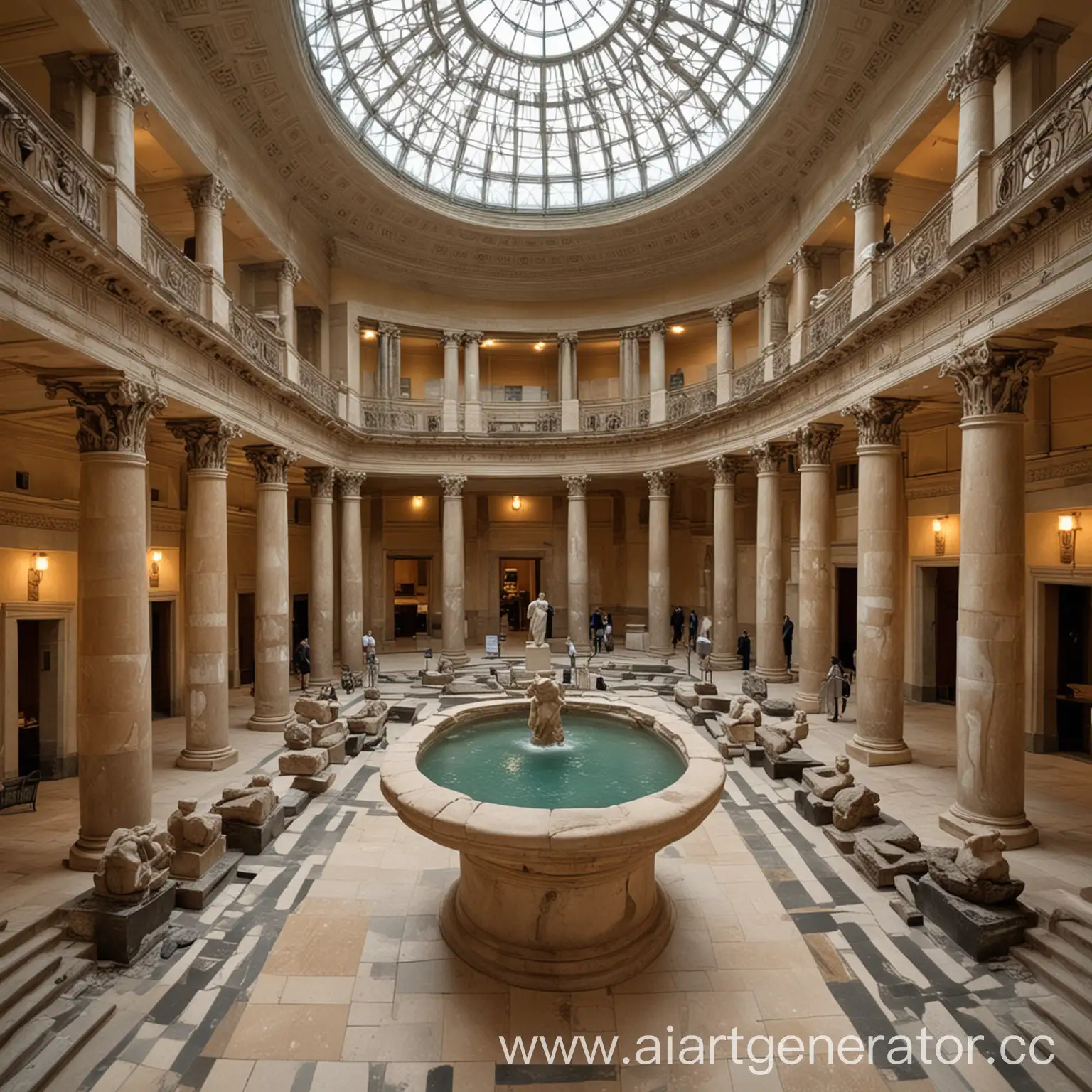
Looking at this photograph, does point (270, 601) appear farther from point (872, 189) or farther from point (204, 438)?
point (872, 189)

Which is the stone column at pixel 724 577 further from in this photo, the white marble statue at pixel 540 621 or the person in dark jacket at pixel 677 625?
the white marble statue at pixel 540 621

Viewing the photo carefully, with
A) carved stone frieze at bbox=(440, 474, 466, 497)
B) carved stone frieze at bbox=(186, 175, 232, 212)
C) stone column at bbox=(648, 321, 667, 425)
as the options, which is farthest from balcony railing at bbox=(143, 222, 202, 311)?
stone column at bbox=(648, 321, 667, 425)

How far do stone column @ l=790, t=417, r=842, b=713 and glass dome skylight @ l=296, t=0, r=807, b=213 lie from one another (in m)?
8.34

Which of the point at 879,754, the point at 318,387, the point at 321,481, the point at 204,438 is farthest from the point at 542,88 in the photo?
the point at 879,754

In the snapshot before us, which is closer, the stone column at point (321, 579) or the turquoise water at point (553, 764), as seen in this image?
the turquoise water at point (553, 764)

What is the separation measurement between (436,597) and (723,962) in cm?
2111

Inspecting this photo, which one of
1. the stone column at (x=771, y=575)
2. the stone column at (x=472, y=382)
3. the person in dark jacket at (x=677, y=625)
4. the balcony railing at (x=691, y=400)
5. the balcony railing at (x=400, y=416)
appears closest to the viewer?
the stone column at (x=771, y=575)

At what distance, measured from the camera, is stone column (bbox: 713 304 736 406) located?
60.7 ft

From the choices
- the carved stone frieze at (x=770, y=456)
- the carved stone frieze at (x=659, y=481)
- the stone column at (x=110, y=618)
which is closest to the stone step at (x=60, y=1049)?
the stone column at (x=110, y=618)

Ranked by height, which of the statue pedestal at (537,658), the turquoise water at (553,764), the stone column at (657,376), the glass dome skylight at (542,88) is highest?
the glass dome skylight at (542,88)

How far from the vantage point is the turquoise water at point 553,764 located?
21.8 feet

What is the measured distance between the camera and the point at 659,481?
821 inches

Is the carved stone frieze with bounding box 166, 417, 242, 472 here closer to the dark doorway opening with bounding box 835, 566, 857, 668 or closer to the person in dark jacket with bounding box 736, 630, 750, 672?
the person in dark jacket with bounding box 736, 630, 750, 672

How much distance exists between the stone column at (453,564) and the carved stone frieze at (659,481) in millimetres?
5998
